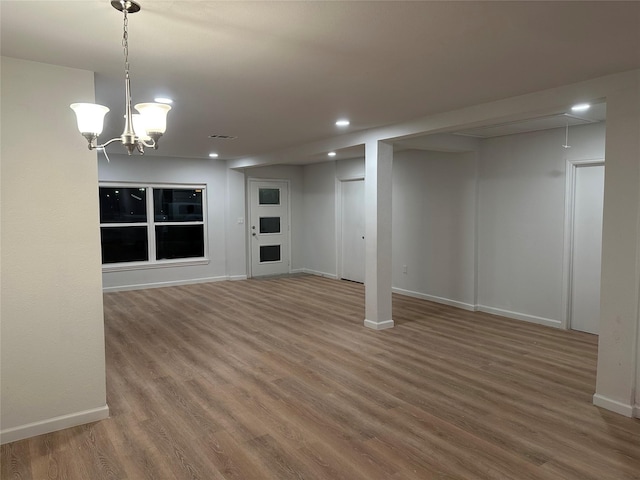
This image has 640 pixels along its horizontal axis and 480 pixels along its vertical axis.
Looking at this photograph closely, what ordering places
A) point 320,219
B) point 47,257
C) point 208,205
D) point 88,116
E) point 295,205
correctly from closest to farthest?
1. point 88,116
2. point 47,257
3. point 208,205
4. point 320,219
5. point 295,205

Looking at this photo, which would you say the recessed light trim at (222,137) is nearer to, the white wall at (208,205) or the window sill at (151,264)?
the white wall at (208,205)

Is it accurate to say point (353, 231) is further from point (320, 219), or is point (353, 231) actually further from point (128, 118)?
point (128, 118)

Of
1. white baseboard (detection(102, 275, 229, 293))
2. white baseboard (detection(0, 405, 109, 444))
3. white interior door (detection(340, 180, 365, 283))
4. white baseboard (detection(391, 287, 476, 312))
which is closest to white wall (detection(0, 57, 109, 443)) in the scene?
white baseboard (detection(0, 405, 109, 444))

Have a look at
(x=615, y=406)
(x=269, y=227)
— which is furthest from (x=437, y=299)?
(x=269, y=227)

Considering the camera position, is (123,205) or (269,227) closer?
(123,205)

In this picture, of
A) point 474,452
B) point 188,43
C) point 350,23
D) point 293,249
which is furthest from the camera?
point 293,249

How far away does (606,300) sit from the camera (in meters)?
3.18

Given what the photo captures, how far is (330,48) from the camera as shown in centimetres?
252

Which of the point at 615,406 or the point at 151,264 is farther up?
the point at 151,264

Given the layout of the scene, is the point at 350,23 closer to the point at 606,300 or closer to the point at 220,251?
the point at 606,300

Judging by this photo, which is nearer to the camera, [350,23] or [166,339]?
[350,23]

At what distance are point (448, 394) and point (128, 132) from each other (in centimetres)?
292

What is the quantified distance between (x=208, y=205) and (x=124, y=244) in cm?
168

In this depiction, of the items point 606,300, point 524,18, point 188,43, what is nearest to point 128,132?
point 188,43
